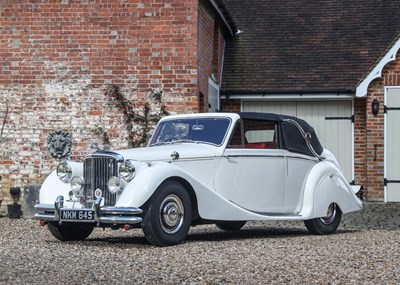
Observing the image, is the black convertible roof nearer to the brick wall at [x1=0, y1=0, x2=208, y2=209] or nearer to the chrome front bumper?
the chrome front bumper

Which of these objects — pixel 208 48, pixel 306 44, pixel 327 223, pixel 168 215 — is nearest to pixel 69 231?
pixel 168 215

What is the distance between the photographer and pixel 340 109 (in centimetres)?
2084

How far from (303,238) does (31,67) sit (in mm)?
8282

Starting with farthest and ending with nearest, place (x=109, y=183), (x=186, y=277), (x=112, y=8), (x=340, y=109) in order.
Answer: (x=340, y=109), (x=112, y=8), (x=109, y=183), (x=186, y=277)

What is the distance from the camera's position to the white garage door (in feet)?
67.9

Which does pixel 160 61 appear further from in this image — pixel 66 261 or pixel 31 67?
pixel 66 261

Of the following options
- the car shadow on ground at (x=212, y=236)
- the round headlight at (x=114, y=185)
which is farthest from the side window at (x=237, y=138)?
the round headlight at (x=114, y=185)

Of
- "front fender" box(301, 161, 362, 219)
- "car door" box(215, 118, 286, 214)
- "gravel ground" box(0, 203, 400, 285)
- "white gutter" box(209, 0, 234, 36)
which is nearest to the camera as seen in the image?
"gravel ground" box(0, 203, 400, 285)

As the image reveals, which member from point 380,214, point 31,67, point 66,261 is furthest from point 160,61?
point 66,261

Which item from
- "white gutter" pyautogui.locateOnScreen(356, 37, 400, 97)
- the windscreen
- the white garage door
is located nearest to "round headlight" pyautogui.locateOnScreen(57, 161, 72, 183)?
the windscreen

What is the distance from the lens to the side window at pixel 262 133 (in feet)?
38.0

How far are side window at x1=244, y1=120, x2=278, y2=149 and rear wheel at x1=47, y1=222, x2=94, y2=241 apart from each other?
2336 millimetres

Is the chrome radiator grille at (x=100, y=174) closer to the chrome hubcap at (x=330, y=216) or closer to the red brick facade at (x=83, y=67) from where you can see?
the chrome hubcap at (x=330, y=216)

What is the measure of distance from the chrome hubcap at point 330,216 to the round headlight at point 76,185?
11.2 ft
